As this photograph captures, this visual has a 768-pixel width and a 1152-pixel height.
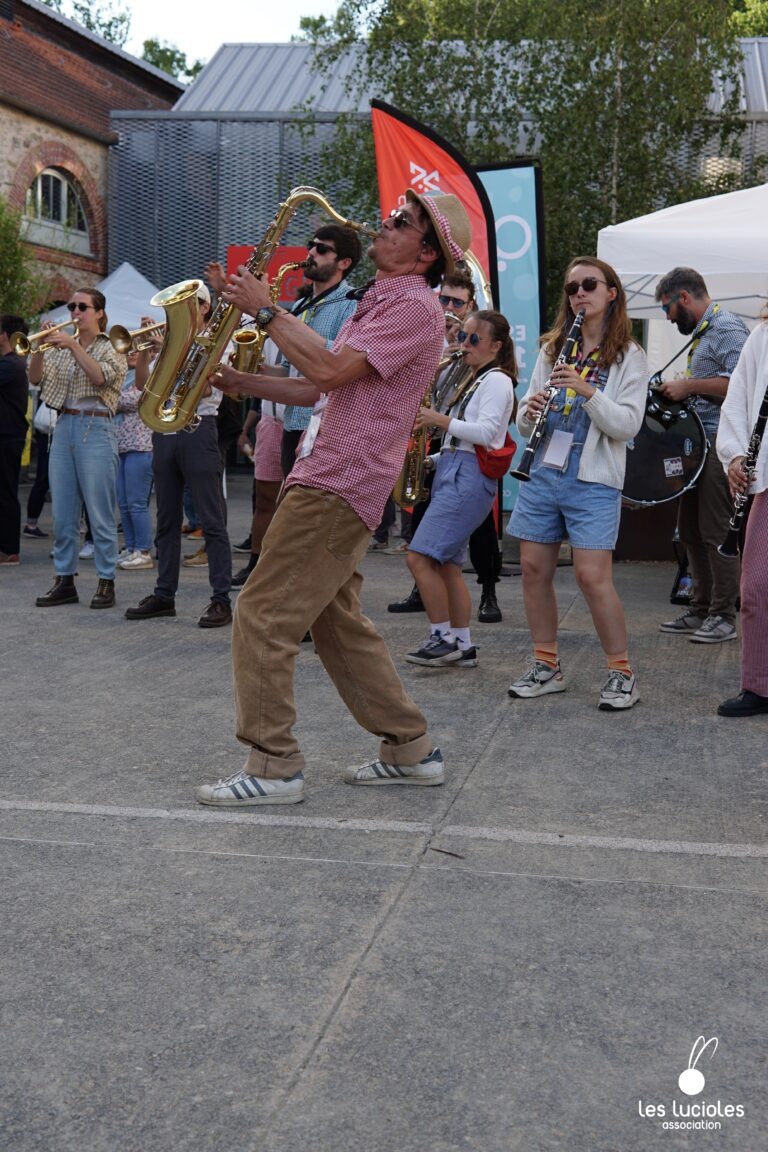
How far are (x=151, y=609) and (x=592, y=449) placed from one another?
10.6 ft

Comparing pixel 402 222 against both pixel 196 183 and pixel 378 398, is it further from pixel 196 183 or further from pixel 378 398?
pixel 196 183

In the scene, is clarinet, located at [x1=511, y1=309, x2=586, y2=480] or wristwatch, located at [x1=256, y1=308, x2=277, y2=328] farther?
clarinet, located at [x1=511, y1=309, x2=586, y2=480]

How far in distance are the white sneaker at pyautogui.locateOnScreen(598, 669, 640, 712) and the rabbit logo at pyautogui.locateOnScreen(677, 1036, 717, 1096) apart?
2.99m

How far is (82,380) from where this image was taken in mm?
8234

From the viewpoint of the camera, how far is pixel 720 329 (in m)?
7.71

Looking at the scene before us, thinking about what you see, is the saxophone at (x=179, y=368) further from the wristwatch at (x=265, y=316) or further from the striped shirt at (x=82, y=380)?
the striped shirt at (x=82, y=380)

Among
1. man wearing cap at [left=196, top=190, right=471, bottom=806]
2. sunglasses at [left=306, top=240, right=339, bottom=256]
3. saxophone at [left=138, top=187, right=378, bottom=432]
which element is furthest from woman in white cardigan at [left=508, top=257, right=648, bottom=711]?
man wearing cap at [left=196, top=190, right=471, bottom=806]

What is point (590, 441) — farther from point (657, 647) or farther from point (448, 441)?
point (657, 647)

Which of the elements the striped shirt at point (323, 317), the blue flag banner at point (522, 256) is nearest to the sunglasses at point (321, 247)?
the striped shirt at point (323, 317)

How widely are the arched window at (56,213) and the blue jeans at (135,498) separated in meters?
12.7

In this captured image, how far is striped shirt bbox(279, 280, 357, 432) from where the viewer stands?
6.71m

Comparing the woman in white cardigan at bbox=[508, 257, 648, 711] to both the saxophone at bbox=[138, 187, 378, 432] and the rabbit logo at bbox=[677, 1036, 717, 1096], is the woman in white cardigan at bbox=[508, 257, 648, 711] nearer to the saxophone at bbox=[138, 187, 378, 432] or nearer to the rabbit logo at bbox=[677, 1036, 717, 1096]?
the saxophone at bbox=[138, 187, 378, 432]

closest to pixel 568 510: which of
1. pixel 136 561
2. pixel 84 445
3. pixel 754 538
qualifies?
pixel 754 538

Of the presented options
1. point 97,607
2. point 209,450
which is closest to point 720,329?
point 209,450
